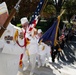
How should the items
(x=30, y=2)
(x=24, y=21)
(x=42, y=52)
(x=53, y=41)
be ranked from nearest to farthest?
(x=24, y=21) → (x=42, y=52) → (x=53, y=41) → (x=30, y=2)

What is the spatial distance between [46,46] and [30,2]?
14.1 meters

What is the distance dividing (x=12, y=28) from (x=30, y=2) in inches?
734

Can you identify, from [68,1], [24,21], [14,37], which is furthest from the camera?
[68,1]

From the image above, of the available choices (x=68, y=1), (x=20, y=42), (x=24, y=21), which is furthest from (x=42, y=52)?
(x=68, y=1)

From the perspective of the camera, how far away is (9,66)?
10.4ft

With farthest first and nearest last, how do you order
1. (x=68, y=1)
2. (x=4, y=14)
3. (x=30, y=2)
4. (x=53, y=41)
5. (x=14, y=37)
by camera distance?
(x=68, y=1), (x=30, y=2), (x=53, y=41), (x=14, y=37), (x=4, y=14)

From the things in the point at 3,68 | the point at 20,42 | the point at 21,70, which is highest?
the point at 20,42

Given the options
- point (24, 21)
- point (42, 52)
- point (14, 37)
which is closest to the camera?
point (14, 37)

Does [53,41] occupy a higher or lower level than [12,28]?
lower

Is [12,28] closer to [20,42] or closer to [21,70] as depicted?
[20,42]

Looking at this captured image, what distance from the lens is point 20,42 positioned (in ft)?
11.1

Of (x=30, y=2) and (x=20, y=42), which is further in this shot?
(x=30, y=2)

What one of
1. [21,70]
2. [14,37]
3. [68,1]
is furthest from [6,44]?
[68,1]

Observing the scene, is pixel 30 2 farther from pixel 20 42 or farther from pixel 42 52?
pixel 20 42
